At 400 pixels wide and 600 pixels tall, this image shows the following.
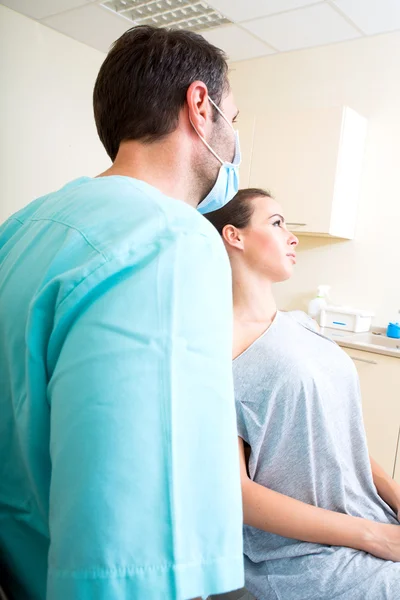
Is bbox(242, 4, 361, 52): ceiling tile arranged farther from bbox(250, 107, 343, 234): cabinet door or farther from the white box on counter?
the white box on counter

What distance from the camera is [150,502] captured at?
1.56ft

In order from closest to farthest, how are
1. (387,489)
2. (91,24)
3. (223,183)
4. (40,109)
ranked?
1. (223,183)
2. (387,489)
3. (91,24)
4. (40,109)

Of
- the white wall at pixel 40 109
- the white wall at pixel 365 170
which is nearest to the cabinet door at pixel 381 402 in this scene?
the white wall at pixel 365 170

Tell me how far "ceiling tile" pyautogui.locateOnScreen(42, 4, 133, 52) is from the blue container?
2523mm

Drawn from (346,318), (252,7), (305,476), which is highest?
(252,7)

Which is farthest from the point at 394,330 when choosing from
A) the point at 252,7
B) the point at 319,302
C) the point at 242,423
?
the point at 242,423

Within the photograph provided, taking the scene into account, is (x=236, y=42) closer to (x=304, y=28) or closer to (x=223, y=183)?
(x=304, y=28)

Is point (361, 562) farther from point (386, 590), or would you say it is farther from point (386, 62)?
point (386, 62)

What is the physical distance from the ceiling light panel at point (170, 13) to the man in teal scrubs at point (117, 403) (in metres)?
2.88

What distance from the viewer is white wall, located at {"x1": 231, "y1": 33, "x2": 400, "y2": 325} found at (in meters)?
3.18

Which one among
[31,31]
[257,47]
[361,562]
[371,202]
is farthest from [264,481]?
[31,31]

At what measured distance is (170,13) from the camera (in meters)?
3.20

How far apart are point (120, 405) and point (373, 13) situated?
3.12 m

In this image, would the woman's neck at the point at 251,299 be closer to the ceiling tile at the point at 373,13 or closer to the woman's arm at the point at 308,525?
the woman's arm at the point at 308,525
